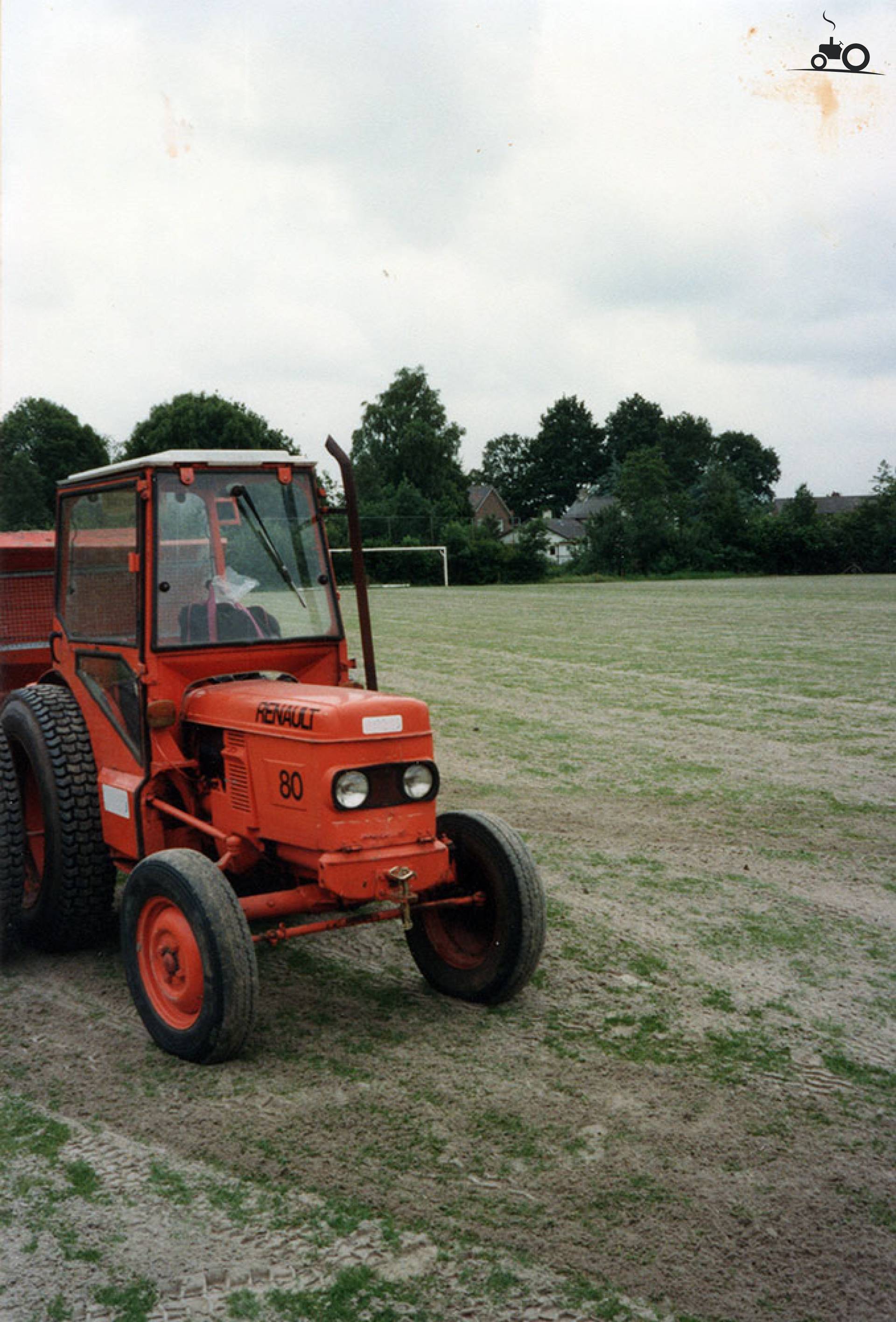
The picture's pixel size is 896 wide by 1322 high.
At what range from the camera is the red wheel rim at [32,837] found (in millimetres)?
6258

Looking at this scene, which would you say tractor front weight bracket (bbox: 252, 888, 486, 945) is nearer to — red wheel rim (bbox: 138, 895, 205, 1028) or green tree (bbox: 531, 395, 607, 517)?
red wheel rim (bbox: 138, 895, 205, 1028)

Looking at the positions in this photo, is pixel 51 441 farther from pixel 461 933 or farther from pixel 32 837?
pixel 461 933

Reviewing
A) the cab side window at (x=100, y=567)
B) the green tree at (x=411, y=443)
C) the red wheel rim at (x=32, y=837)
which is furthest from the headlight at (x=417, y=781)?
the green tree at (x=411, y=443)

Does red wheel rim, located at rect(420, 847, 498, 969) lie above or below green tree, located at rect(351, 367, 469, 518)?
below

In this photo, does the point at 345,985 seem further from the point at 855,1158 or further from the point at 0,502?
the point at 0,502

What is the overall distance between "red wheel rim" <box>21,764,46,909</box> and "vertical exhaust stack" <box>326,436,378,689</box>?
1.85 metres

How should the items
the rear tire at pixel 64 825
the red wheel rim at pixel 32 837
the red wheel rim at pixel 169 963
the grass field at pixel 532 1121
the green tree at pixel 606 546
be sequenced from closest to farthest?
the grass field at pixel 532 1121
the red wheel rim at pixel 169 963
the rear tire at pixel 64 825
the red wheel rim at pixel 32 837
the green tree at pixel 606 546

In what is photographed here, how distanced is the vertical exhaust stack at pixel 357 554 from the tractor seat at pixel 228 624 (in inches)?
17.6

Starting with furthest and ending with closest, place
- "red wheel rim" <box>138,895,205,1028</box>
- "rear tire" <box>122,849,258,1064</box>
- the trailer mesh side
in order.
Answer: the trailer mesh side → "red wheel rim" <box>138,895,205,1028</box> → "rear tire" <box>122,849,258,1064</box>

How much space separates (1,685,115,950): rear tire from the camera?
18.8ft

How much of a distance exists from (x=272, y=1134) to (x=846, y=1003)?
2.62 meters

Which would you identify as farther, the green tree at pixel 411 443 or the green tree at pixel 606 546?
the green tree at pixel 411 443

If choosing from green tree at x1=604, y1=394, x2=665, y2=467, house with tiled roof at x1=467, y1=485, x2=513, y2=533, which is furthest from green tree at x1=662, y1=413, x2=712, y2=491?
house with tiled roof at x1=467, y1=485, x2=513, y2=533

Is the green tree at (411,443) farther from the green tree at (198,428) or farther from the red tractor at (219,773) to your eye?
the red tractor at (219,773)
